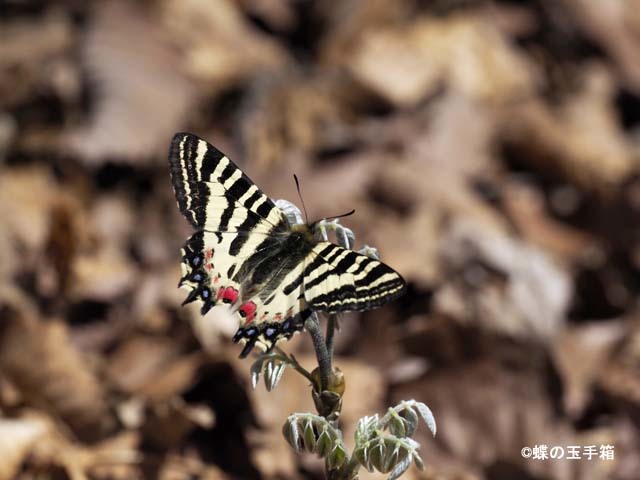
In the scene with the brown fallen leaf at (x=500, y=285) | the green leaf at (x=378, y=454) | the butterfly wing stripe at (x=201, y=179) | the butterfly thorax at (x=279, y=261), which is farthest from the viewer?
the brown fallen leaf at (x=500, y=285)

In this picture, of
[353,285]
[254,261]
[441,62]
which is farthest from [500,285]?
[441,62]

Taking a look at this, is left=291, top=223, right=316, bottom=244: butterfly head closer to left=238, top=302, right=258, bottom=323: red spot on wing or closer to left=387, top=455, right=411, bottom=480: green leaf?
left=238, top=302, right=258, bottom=323: red spot on wing

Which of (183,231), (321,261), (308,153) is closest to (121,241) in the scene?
(183,231)

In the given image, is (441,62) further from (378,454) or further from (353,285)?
(378,454)

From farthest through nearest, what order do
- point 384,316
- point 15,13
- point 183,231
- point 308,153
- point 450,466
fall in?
point 15,13 < point 308,153 < point 183,231 < point 384,316 < point 450,466

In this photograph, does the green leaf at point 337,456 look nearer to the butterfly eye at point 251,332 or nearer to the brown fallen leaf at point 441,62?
the butterfly eye at point 251,332

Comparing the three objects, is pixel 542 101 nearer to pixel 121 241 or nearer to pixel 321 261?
pixel 121 241

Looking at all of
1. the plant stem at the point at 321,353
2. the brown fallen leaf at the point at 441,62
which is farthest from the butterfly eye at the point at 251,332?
the brown fallen leaf at the point at 441,62
